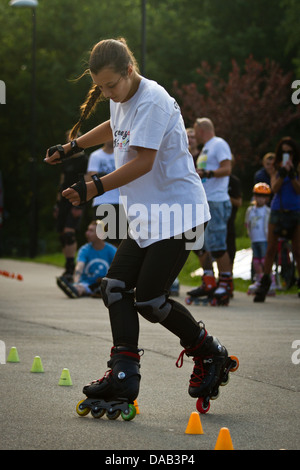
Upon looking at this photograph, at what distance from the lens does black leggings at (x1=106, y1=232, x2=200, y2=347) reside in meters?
4.96

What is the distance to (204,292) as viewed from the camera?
36.2ft

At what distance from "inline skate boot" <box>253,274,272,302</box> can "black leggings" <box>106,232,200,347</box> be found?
6095 mm

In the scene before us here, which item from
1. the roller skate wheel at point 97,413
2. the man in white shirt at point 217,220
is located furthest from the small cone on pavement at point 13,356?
the man in white shirt at point 217,220

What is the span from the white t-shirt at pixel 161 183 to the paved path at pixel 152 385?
94cm

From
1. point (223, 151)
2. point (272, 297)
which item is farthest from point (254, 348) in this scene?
point (272, 297)

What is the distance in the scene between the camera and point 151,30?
39.1 metres

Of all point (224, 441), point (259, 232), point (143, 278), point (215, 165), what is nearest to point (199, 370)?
point (143, 278)

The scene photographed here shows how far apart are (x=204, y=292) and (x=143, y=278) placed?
6.11 m

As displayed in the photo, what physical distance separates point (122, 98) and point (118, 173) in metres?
0.39

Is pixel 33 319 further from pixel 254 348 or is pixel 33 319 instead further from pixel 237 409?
pixel 237 409

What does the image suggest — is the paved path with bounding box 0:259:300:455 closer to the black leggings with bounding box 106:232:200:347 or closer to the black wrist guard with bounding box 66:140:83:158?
the black leggings with bounding box 106:232:200:347

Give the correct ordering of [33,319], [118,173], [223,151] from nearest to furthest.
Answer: [118,173], [33,319], [223,151]

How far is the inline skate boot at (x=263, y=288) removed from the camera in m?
11.1

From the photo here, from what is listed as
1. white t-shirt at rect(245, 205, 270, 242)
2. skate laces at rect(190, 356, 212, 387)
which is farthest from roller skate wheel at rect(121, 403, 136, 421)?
white t-shirt at rect(245, 205, 270, 242)
